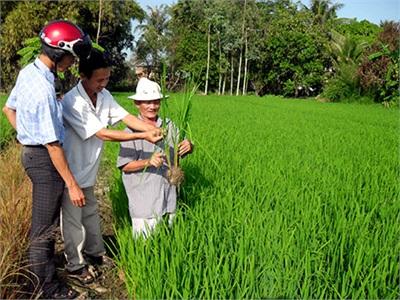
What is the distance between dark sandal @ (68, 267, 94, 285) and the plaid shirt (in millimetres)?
A: 886

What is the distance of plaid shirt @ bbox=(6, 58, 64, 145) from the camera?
2068 millimetres

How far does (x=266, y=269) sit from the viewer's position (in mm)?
1951

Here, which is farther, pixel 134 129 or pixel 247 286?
pixel 134 129

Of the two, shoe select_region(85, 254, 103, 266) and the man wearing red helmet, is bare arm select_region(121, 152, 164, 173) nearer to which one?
the man wearing red helmet

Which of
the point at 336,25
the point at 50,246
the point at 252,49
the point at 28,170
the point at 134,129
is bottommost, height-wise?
the point at 50,246

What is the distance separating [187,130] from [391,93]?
17.1 m

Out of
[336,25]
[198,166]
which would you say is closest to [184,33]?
[336,25]

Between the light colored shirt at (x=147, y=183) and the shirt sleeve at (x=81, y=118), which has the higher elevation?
the shirt sleeve at (x=81, y=118)

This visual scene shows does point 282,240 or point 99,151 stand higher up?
point 99,151

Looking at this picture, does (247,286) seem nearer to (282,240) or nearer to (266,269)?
(266,269)

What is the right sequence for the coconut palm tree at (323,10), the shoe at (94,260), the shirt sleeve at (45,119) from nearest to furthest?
1. the shirt sleeve at (45,119)
2. the shoe at (94,260)
3. the coconut palm tree at (323,10)

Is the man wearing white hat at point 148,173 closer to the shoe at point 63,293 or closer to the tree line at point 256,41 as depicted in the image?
the shoe at point 63,293

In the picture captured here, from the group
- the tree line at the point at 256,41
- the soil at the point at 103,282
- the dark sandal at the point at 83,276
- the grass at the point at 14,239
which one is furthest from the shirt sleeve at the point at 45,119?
the tree line at the point at 256,41

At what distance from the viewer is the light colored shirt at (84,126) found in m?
2.42
